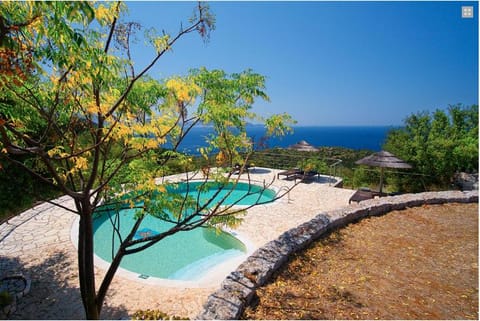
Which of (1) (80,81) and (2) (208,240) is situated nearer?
(1) (80,81)

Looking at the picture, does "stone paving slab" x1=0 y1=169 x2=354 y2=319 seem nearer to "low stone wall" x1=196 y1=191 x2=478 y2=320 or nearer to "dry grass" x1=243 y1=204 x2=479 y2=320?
"low stone wall" x1=196 y1=191 x2=478 y2=320

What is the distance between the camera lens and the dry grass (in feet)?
11.2

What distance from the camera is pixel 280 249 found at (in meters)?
4.82

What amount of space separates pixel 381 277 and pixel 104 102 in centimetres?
478

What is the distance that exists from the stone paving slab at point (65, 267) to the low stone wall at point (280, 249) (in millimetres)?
1426

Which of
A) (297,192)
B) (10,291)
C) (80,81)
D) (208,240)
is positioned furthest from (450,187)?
(10,291)

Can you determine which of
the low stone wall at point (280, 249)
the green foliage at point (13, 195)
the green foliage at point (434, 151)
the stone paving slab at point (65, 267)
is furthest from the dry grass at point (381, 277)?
the green foliage at point (13, 195)

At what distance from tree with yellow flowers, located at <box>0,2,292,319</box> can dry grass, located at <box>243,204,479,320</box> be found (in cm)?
145

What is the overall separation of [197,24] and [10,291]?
18.8 ft

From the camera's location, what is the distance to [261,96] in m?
4.29

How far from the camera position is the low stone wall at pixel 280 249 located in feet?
10.9

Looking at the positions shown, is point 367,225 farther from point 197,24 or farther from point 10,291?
point 10,291

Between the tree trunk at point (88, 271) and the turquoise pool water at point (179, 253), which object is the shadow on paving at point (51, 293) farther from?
the turquoise pool water at point (179, 253)

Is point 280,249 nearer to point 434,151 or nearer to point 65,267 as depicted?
point 65,267
